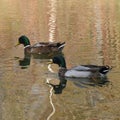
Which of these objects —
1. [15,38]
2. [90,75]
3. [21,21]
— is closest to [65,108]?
[90,75]

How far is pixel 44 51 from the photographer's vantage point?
17.7m

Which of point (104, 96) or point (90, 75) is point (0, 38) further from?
point (104, 96)

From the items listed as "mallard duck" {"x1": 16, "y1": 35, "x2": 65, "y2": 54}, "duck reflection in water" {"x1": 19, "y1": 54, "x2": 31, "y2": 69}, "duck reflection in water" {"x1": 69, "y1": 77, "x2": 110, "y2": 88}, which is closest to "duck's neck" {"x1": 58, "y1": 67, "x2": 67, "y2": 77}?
"duck reflection in water" {"x1": 69, "y1": 77, "x2": 110, "y2": 88}

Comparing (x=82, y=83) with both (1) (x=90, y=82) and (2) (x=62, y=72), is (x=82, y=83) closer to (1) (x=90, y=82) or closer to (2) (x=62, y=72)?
(1) (x=90, y=82)

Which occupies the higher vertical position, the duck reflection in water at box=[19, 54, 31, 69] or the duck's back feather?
the duck's back feather

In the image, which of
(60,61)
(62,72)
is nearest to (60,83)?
(62,72)

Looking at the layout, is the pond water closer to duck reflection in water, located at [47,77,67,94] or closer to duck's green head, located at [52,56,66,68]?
duck reflection in water, located at [47,77,67,94]

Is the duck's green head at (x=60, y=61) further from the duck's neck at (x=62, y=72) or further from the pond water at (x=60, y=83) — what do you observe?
the pond water at (x=60, y=83)

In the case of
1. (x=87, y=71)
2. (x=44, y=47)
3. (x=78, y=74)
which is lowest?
(x=44, y=47)

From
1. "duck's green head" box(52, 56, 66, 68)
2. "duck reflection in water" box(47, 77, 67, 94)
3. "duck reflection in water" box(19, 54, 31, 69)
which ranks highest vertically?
"duck's green head" box(52, 56, 66, 68)

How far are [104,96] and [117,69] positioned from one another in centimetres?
283

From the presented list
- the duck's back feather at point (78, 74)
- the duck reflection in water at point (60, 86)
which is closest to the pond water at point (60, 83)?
the duck reflection in water at point (60, 86)

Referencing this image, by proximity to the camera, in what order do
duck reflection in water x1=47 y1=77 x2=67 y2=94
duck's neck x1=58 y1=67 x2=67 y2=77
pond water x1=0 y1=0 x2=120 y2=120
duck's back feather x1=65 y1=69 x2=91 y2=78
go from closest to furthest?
pond water x1=0 y1=0 x2=120 y2=120 < duck reflection in water x1=47 y1=77 x2=67 y2=94 < duck's back feather x1=65 y1=69 x2=91 y2=78 < duck's neck x1=58 y1=67 x2=67 y2=77

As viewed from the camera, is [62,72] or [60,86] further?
[62,72]
